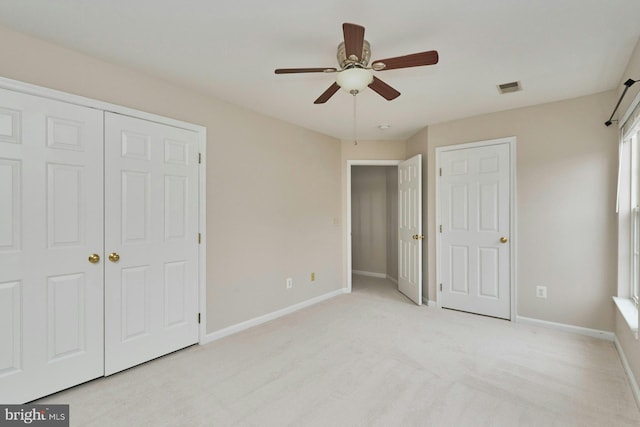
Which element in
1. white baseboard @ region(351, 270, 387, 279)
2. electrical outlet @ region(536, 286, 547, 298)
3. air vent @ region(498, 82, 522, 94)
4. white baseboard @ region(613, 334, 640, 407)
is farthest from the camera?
white baseboard @ region(351, 270, 387, 279)

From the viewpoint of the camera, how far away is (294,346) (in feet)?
9.45

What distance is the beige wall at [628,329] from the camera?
6.95 feet

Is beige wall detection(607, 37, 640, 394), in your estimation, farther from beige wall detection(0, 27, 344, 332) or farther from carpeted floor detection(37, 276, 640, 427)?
beige wall detection(0, 27, 344, 332)

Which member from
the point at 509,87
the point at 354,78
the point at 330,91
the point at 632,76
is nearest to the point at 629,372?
the point at 632,76

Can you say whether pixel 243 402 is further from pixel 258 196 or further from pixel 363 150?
pixel 363 150

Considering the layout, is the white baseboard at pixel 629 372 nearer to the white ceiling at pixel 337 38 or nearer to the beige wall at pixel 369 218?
the white ceiling at pixel 337 38

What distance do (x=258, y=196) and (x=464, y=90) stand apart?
7.53 ft

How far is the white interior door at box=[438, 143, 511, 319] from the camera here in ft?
11.6

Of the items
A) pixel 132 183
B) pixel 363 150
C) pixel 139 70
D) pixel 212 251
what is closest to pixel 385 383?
pixel 212 251

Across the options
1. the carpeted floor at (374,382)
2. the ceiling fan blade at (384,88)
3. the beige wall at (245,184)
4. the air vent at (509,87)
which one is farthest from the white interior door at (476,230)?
the ceiling fan blade at (384,88)

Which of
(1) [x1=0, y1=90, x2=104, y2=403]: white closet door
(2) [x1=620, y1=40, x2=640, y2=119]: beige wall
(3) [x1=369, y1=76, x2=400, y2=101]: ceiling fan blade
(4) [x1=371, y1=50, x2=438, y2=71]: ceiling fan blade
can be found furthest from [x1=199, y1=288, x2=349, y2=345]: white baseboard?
(2) [x1=620, y1=40, x2=640, y2=119]: beige wall

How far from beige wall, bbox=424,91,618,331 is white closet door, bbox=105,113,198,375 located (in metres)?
3.35

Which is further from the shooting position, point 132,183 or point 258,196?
point 258,196

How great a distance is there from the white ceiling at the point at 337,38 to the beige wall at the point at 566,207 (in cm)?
35
